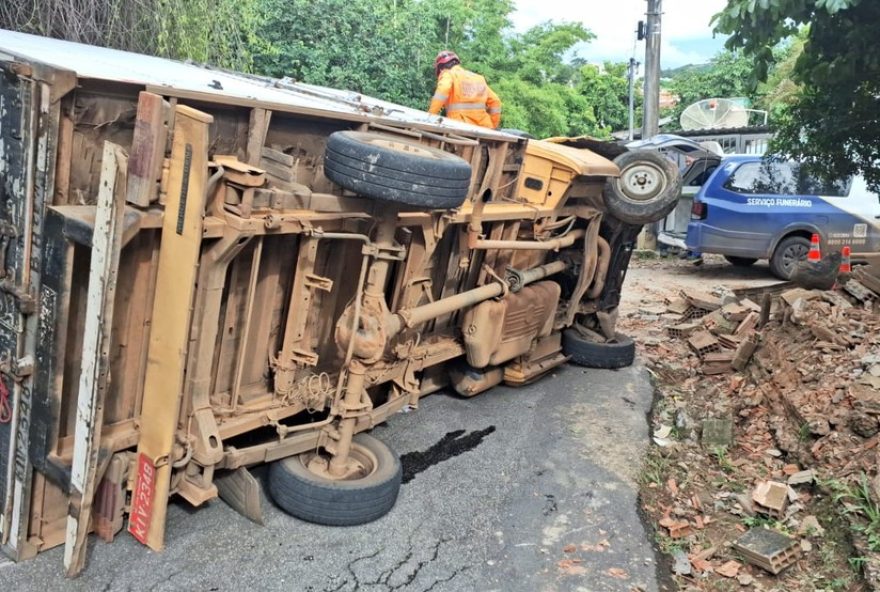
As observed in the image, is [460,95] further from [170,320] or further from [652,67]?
[652,67]

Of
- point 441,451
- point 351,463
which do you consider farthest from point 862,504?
point 351,463

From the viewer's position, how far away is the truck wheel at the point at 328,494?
382 cm

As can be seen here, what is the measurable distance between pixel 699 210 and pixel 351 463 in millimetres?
9698

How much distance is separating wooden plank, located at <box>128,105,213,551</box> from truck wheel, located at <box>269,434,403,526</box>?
655 mm

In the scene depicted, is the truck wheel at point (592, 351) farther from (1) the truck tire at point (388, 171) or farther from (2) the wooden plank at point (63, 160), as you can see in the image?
(2) the wooden plank at point (63, 160)

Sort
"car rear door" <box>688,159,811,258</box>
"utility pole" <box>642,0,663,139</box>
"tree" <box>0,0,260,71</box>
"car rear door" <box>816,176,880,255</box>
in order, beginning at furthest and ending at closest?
"utility pole" <box>642,0,663,139</box>
"car rear door" <box>688,159,811,258</box>
"car rear door" <box>816,176,880,255</box>
"tree" <box>0,0,260,71</box>

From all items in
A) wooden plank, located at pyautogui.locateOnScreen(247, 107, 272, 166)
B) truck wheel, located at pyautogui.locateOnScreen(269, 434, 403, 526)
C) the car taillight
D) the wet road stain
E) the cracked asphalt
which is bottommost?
the wet road stain

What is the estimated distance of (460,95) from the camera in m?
7.43

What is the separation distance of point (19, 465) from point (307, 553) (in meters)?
1.26

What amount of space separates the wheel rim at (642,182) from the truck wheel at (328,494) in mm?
3662

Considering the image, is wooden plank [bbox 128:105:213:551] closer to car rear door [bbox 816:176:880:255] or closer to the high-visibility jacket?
the high-visibility jacket

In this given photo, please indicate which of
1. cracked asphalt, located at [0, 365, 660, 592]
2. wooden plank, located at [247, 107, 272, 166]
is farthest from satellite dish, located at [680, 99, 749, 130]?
wooden plank, located at [247, 107, 272, 166]

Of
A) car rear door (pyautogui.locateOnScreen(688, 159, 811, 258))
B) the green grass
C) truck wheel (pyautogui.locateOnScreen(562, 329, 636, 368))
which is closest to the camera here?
the green grass

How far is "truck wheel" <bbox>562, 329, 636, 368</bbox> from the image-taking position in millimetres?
7148
